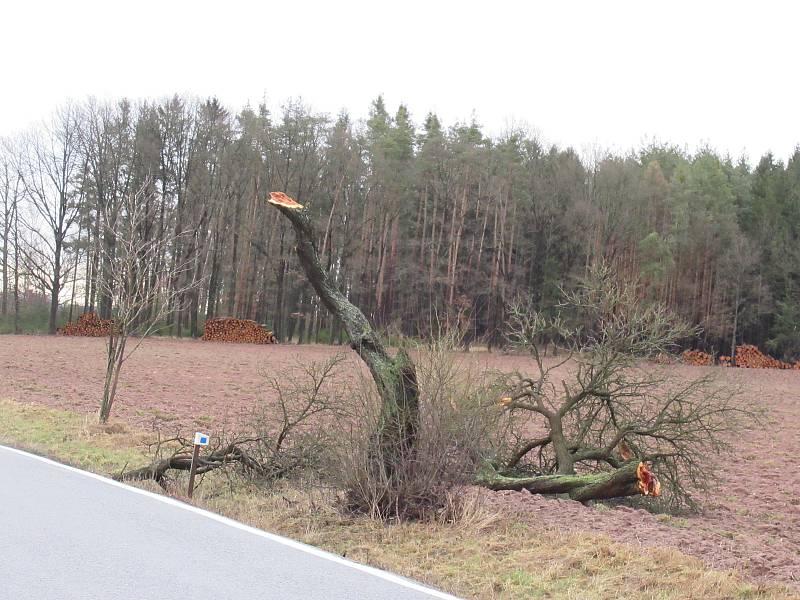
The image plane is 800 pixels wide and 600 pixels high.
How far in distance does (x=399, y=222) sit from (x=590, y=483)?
46.4 m

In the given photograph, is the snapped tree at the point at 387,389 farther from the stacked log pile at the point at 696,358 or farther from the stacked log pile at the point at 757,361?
the stacked log pile at the point at 757,361

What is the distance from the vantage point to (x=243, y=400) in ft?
64.6

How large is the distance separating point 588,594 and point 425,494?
2.68 meters

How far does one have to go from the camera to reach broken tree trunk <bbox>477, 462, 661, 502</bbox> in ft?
32.8

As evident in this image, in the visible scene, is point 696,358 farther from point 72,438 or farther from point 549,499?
point 72,438

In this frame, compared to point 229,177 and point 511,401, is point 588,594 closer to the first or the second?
point 511,401

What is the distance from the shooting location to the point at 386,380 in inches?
313

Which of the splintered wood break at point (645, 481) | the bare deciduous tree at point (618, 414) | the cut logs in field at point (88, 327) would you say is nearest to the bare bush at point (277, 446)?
the bare deciduous tree at point (618, 414)

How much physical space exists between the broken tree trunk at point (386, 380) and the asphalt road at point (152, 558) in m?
1.48

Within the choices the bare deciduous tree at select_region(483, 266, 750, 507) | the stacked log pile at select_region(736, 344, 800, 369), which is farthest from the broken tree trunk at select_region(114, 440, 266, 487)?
the stacked log pile at select_region(736, 344, 800, 369)

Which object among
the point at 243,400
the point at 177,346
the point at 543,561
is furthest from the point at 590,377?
the point at 177,346

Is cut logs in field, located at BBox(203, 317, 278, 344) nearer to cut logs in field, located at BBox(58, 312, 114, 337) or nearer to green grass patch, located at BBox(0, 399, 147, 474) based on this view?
cut logs in field, located at BBox(58, 312, 114, 337)

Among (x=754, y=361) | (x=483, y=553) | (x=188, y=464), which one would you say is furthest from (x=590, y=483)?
(x=754, y=361)

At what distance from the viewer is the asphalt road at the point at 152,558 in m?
5.12
